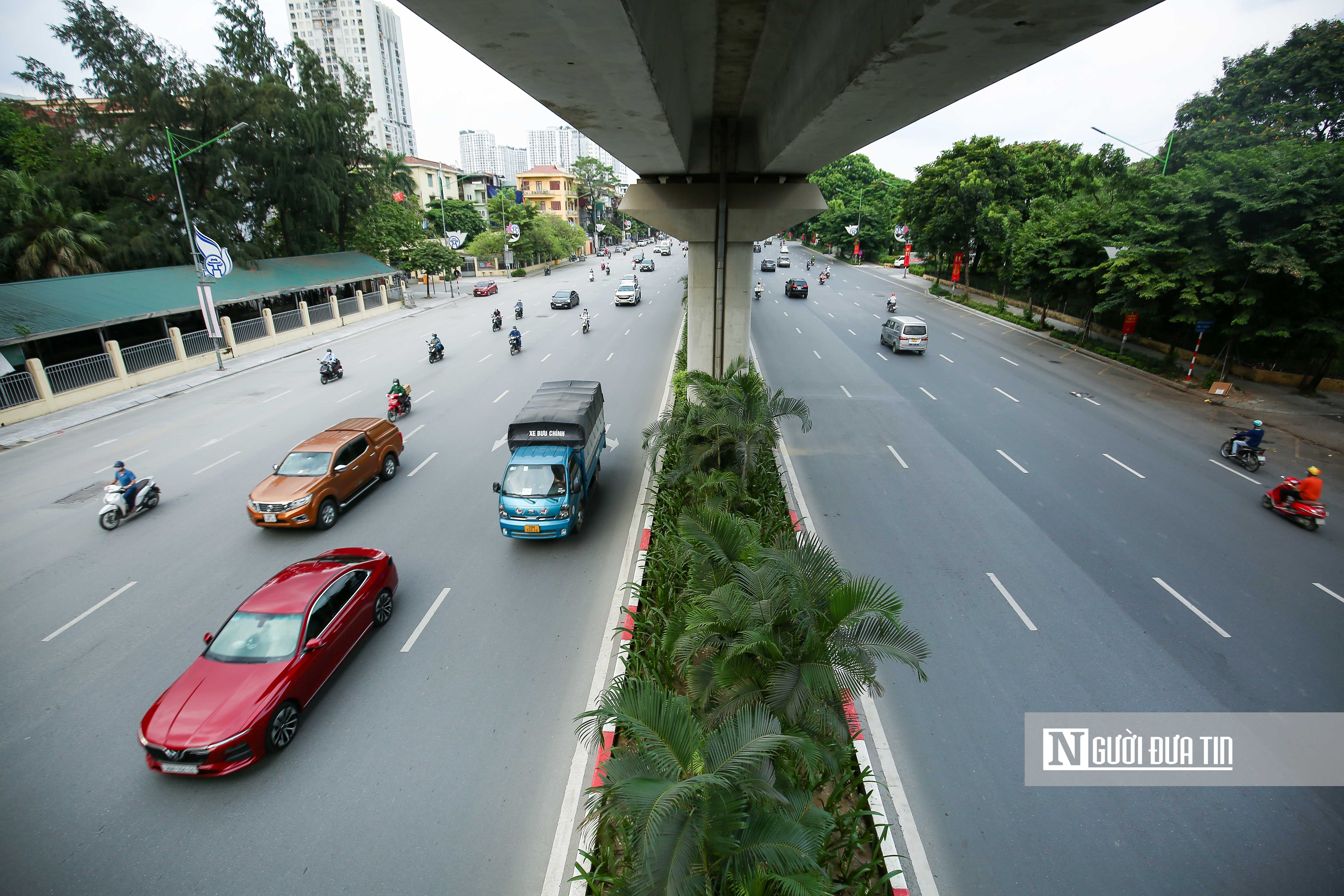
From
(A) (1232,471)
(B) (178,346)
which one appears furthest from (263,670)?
(B) (178,346)

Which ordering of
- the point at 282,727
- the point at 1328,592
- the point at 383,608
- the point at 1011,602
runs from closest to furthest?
the point at 282,727
the point at 383,608
the point at 1011,602
the point at 1328,592

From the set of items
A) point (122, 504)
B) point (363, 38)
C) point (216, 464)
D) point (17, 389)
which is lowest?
point (216, 464)

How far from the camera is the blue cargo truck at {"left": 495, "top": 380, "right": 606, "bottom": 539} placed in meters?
10.3

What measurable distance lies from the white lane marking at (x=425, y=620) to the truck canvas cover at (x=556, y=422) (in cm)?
297

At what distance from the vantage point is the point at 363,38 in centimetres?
14425

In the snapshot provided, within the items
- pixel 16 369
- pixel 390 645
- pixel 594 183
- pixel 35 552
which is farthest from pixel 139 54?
pixel 594 183

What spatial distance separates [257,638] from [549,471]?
490 cm

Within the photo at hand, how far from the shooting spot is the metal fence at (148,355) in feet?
71.4

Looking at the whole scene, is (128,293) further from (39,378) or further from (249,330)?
(39,378)

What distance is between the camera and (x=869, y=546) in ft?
34.6

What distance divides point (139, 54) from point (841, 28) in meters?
39.4

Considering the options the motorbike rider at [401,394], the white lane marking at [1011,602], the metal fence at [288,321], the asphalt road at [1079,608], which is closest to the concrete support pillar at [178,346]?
the metal fence at [288,321]

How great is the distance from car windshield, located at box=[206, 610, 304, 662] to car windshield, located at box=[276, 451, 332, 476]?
16.1ft

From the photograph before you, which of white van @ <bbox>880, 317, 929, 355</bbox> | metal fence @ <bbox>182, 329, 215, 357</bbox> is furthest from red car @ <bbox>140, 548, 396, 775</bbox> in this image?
white van @ <bbox>880, 317, 929, 355</bbox>
